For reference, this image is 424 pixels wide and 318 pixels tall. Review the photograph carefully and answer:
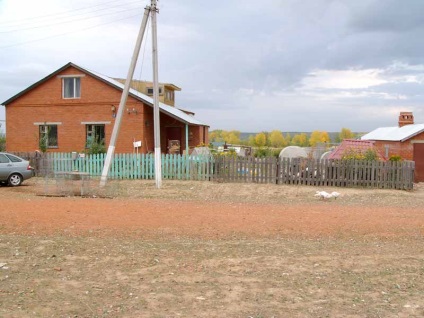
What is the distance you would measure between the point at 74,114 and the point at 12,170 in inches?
378

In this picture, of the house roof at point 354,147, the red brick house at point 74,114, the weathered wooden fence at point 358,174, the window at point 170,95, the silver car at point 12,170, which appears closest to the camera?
the silver car at point 12,170

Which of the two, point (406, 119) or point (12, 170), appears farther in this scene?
point (406, 119)

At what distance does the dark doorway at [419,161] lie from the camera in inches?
996

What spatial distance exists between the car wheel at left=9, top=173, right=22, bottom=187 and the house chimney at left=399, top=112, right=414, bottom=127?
1032 inches

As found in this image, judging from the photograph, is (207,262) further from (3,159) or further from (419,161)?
(419,161)

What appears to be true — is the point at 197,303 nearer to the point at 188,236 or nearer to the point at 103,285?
the point at 103,285

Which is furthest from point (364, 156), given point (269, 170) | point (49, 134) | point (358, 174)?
point (49, 134)

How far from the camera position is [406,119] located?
112ft

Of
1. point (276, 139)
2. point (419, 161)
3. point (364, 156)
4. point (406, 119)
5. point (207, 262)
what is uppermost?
point (276, 139)

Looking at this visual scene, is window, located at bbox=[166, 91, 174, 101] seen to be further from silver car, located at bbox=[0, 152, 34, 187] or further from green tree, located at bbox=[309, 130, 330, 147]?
green tree, located at bbox=[309, 130, 330, 147]

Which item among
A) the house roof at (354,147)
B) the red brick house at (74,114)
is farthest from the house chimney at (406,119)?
the red brick house at (74,114)

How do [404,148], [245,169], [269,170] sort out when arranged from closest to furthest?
[269,170], [245,169], [404,148]

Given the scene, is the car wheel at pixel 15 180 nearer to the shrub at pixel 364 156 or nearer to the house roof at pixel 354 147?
the shrub at pixel 364 156

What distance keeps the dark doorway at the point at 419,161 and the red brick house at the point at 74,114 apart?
12.8 metres
